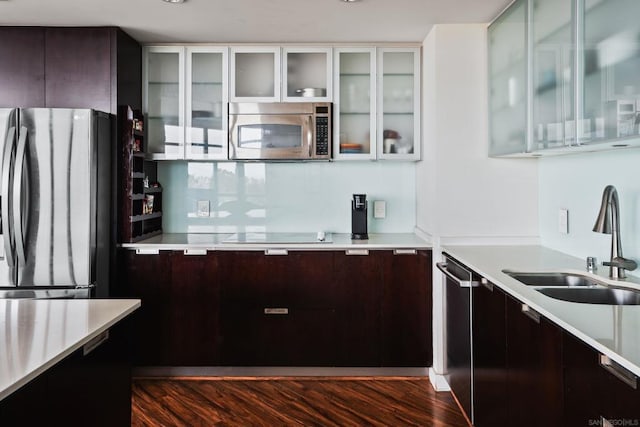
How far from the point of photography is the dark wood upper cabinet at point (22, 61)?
3270mm

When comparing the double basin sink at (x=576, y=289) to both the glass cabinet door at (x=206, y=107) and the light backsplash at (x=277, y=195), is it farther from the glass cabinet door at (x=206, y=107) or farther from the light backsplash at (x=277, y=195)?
the glass cabinet door at (x=206, y=107)

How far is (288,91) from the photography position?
3586 mm

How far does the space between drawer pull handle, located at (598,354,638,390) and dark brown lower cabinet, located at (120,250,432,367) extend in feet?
6.56

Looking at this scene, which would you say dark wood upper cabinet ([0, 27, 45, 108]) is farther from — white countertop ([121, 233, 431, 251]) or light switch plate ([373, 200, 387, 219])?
light switch plate ([373, 200, 387, 219])

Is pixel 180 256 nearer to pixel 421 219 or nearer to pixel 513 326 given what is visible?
pixel 421 219

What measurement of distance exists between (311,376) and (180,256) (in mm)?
1161

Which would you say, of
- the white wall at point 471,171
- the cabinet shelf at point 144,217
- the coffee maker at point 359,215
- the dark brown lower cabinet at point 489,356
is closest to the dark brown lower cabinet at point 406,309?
the white wall at point 471,171

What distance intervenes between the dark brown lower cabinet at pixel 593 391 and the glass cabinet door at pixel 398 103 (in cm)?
225

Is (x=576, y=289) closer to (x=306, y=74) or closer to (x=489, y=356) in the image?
(x=489, y=356)

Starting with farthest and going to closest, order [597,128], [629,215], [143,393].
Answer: [143,393] → [629,215] → [597,128]

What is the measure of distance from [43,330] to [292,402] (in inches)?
72.2

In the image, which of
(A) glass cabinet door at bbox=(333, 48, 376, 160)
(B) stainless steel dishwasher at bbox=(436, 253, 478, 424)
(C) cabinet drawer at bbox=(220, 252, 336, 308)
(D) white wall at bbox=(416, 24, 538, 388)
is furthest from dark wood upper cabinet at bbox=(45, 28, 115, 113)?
(B) stainless steel dishwasher at bbox=(436, 253, 478, 424)

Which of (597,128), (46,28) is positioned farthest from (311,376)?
(46,28)

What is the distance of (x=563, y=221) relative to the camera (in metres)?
2.80
